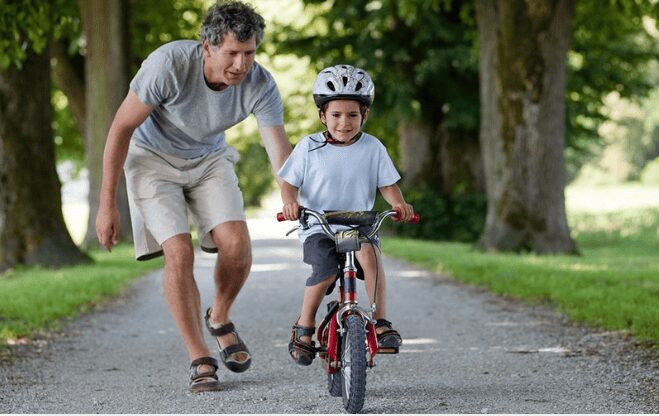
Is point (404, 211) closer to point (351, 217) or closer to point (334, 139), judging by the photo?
point (351, 217)

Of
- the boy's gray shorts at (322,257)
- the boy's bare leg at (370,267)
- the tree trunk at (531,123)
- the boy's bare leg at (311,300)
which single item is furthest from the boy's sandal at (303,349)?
the tree trunk at (531,123)

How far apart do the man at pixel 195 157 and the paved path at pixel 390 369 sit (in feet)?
1.52

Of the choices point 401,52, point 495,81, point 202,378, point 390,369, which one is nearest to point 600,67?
point 401,52

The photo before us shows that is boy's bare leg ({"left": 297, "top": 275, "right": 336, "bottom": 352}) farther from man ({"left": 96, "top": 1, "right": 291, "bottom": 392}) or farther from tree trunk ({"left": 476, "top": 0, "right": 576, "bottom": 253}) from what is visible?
tree trunk ({"left": 476, "top": 0, "right": 576, "bottom": 253})

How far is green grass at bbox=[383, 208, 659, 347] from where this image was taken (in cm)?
876

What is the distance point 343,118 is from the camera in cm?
551

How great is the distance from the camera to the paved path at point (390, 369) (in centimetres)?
570

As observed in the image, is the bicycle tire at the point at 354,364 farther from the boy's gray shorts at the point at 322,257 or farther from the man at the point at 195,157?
the man at the point at 195,157

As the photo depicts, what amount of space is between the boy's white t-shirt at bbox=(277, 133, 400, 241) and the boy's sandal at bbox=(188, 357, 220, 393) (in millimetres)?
1087

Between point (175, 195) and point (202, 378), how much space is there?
3.35ft

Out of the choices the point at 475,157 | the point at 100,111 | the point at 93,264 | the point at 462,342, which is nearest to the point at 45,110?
the point at 93,264

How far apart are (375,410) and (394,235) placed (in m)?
22.1

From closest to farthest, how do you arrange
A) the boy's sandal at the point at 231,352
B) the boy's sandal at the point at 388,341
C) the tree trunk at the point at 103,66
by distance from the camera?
the boy's sandal at the point at 388,341, the boy's sandal at the point at 231,352, the tree trunk at the point at 103,66

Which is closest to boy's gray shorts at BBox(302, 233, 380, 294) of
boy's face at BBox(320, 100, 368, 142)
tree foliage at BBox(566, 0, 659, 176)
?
boy's face at BBox(320, 100, 368, 142)
